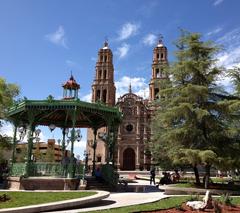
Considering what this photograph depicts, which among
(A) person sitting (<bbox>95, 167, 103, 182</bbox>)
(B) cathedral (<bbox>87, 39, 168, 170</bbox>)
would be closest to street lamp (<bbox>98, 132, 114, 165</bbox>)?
(A) person sitting (<bbox>95, 167, 103, 182</bbox>)

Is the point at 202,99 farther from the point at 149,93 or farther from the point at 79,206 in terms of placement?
the point at 149,93

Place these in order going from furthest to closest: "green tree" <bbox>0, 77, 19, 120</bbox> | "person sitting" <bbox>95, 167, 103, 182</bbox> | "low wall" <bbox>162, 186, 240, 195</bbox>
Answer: "green tree" <bbox>0, 77, 19, 120</bbox>
"person sitting" <bbox>95, 167, 103, 182</bbox>
"low wall" <bbox>162, 186, 240, 195</bbox>

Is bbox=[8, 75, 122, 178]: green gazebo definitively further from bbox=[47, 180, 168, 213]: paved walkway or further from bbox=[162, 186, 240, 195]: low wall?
bbox=[162, 186, 240, 195]: low wall

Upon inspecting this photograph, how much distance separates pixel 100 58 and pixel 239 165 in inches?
2396

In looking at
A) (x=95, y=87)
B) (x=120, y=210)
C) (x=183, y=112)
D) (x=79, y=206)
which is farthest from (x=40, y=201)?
(x=95, y=87)

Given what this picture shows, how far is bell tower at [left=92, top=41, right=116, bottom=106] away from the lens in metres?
74.4

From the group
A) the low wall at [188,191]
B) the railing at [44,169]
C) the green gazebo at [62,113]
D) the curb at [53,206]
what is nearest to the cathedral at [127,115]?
the green gazebo at [62,113]

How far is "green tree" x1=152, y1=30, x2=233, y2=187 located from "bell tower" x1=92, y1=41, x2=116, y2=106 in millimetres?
51902

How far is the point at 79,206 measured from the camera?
12852 mm

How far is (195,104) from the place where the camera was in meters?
20.5

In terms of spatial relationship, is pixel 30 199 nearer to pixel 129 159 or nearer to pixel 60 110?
pixel 60 110

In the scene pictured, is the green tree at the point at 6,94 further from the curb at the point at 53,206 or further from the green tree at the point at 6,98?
the curb at the point at 53,206

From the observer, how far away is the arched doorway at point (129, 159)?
229ft

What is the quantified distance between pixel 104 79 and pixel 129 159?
1864cm
